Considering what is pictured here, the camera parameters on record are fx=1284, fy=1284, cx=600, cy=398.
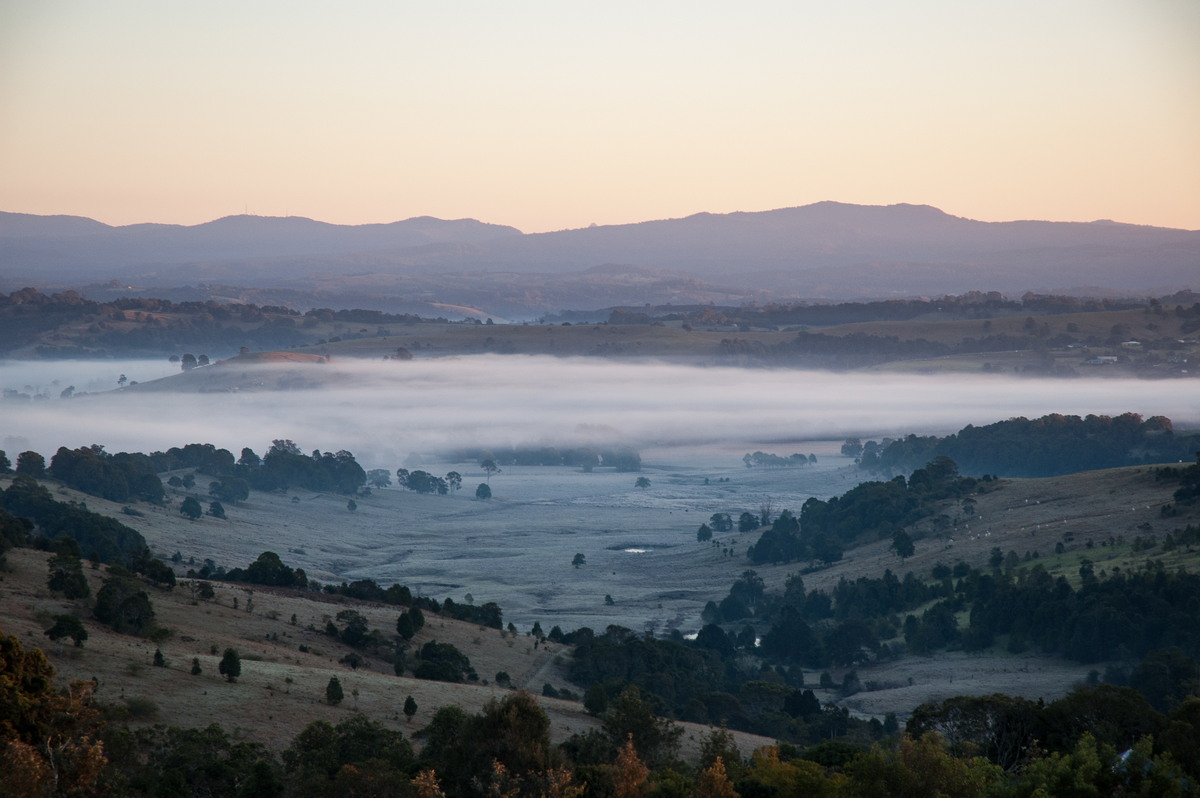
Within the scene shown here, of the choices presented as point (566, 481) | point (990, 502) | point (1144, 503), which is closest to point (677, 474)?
point (566, 481)

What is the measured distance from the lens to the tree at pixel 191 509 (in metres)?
112

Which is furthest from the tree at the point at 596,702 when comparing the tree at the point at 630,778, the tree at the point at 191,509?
the tree at the point at 191,509

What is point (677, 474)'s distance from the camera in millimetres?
180875

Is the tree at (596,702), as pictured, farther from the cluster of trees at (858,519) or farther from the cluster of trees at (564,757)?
the cluster of trees at (858,519)

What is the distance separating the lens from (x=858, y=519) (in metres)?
109

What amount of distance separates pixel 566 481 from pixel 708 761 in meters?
140

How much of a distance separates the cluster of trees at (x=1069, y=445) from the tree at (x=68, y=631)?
112242 millimetres

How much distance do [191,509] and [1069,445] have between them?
89574mm

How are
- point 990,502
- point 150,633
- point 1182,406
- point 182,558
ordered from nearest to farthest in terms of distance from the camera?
point 150,633 < point 182,558 < point 990,502 < point 1182,406

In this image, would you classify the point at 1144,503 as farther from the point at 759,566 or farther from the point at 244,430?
the point at 244,430

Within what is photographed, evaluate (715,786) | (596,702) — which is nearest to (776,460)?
(596,702)

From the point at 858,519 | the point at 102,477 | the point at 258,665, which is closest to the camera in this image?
the point at 258,665

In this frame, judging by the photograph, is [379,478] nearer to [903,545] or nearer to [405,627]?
[903,545]

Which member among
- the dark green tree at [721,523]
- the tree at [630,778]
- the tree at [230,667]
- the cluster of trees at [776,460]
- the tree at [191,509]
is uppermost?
the tree at [630,778]
